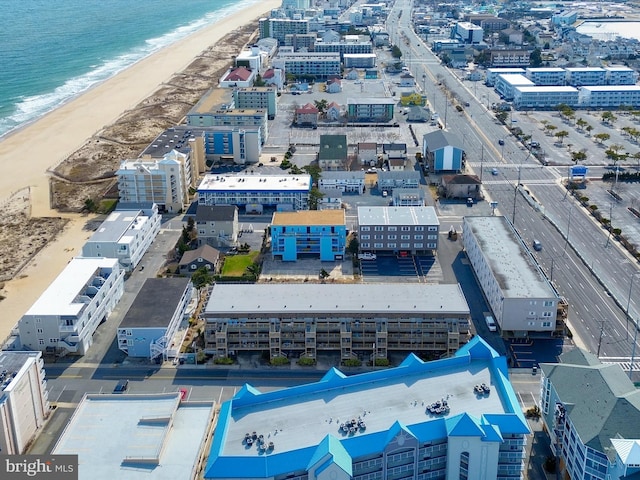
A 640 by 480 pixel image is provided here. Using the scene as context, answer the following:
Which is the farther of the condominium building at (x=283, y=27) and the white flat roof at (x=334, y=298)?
the condominium building at (x=283, y=27)

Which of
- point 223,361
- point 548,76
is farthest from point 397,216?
point 548,76

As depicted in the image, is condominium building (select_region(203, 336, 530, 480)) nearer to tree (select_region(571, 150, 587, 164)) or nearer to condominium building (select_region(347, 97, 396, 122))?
tree (select_region(571, 150, 587, 164))

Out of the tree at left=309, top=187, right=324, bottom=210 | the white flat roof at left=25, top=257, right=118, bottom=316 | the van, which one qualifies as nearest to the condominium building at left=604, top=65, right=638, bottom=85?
the tree at left=309, top=187, right=324, bottom=210

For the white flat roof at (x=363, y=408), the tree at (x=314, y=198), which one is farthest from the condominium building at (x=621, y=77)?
the white flat roof at (x=363, y=408)

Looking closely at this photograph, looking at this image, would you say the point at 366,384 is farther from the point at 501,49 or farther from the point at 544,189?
the point at 501,49

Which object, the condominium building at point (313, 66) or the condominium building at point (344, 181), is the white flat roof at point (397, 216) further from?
the condominium building at point (313, 66)
